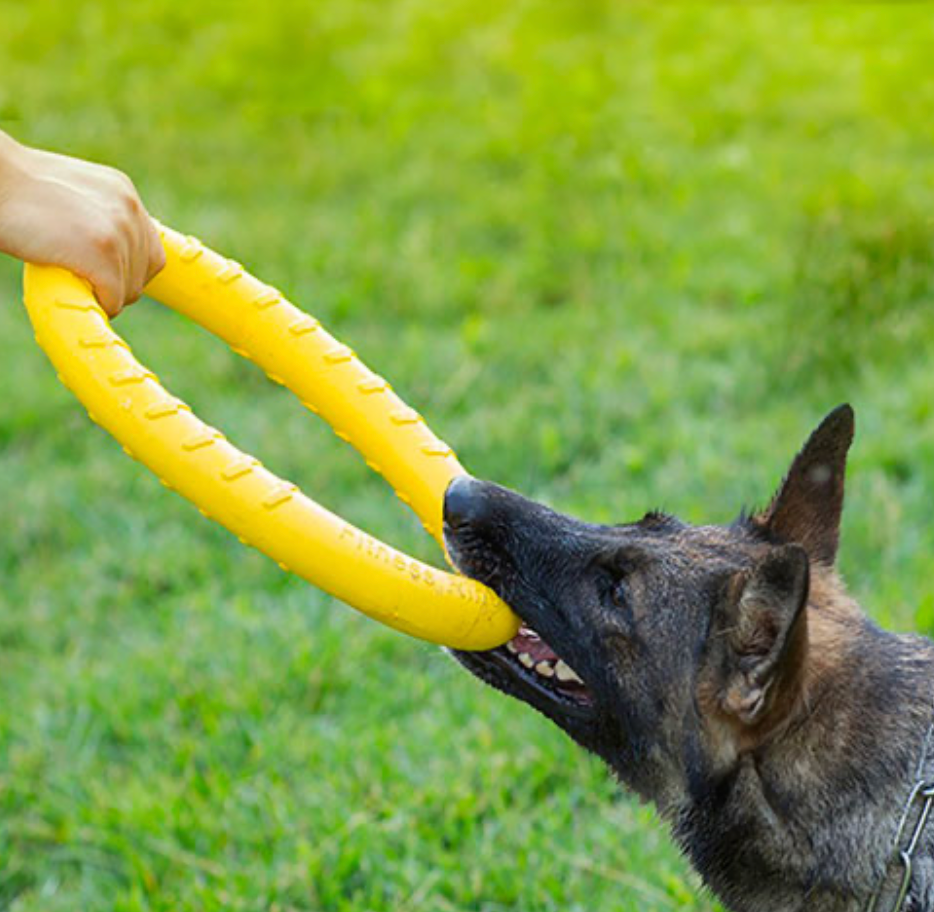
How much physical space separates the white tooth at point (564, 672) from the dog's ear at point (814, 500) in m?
0.64

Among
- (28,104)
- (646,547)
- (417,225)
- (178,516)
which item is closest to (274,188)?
(417,225)

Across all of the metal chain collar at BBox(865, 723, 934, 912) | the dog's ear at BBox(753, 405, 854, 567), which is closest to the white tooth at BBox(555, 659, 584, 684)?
the dog's ear at BBox(753, 405, 854, 567)

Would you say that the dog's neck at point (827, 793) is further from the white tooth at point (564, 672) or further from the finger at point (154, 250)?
the finger at point (154, 250)

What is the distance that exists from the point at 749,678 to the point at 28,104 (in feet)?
32.6

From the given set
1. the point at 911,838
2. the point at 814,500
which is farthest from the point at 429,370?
the point at 911,838

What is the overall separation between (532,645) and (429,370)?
13.5 feet

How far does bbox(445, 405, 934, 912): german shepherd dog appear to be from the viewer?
3.56m

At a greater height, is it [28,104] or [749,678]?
[28,104]

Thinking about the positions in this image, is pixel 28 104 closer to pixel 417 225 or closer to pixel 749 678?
pixel 417 225

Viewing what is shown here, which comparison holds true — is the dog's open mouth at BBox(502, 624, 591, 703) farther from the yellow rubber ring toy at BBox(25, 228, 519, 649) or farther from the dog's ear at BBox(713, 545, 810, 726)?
the dog's ear at BBox(713, 545, 810, 726)

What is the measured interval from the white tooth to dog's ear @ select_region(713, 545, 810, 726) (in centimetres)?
41

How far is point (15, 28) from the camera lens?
1366cm

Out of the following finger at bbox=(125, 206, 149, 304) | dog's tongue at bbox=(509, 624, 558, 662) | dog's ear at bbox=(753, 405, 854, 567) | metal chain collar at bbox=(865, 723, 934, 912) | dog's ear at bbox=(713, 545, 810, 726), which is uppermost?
finger at bbox=(125, 206, 149, 304)

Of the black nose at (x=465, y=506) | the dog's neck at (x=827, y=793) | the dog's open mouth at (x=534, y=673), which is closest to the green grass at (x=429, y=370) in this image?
the dog's neck at (x=827, y=793)
